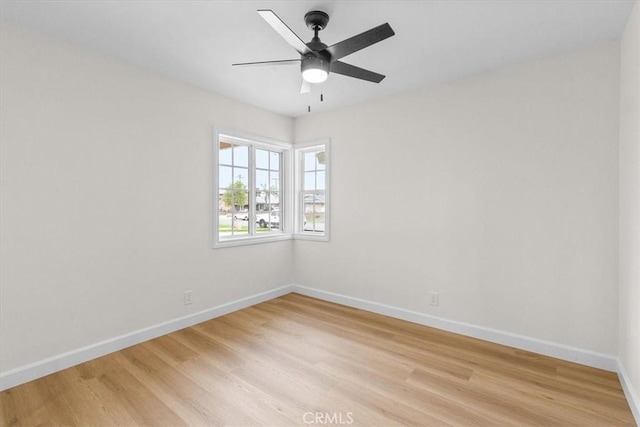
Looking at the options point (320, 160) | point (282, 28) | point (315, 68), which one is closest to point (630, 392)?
point (315, 68)

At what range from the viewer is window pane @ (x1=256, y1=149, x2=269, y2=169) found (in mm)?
4129

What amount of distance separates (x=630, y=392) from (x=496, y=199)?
63.5 inches

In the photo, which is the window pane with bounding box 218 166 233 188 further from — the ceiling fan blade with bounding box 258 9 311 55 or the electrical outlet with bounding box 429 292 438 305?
the electrical outlet with bounding box 429 292 438 305

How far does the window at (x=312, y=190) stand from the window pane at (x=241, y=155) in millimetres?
807

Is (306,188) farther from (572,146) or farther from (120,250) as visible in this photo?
(572,146)

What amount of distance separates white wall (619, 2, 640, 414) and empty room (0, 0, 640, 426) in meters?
0.03

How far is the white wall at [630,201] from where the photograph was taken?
6.12ft

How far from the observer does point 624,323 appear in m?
2.16

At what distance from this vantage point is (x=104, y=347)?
8.54 feet

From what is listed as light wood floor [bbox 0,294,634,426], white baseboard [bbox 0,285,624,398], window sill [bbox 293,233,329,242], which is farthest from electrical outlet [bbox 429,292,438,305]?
window sill [bbox 293,233,329,242]

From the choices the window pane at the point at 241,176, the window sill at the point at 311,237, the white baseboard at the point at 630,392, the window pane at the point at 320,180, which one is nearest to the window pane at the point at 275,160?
the window pane at the point at 241,176

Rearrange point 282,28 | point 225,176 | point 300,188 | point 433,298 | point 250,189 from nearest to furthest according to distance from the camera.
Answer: point 282,28
point 433,298
point 225,176
point 250,189
point 300,188

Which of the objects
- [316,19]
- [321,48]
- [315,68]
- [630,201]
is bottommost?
[630,201]

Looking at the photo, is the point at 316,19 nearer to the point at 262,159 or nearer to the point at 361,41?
the point at 361,41
